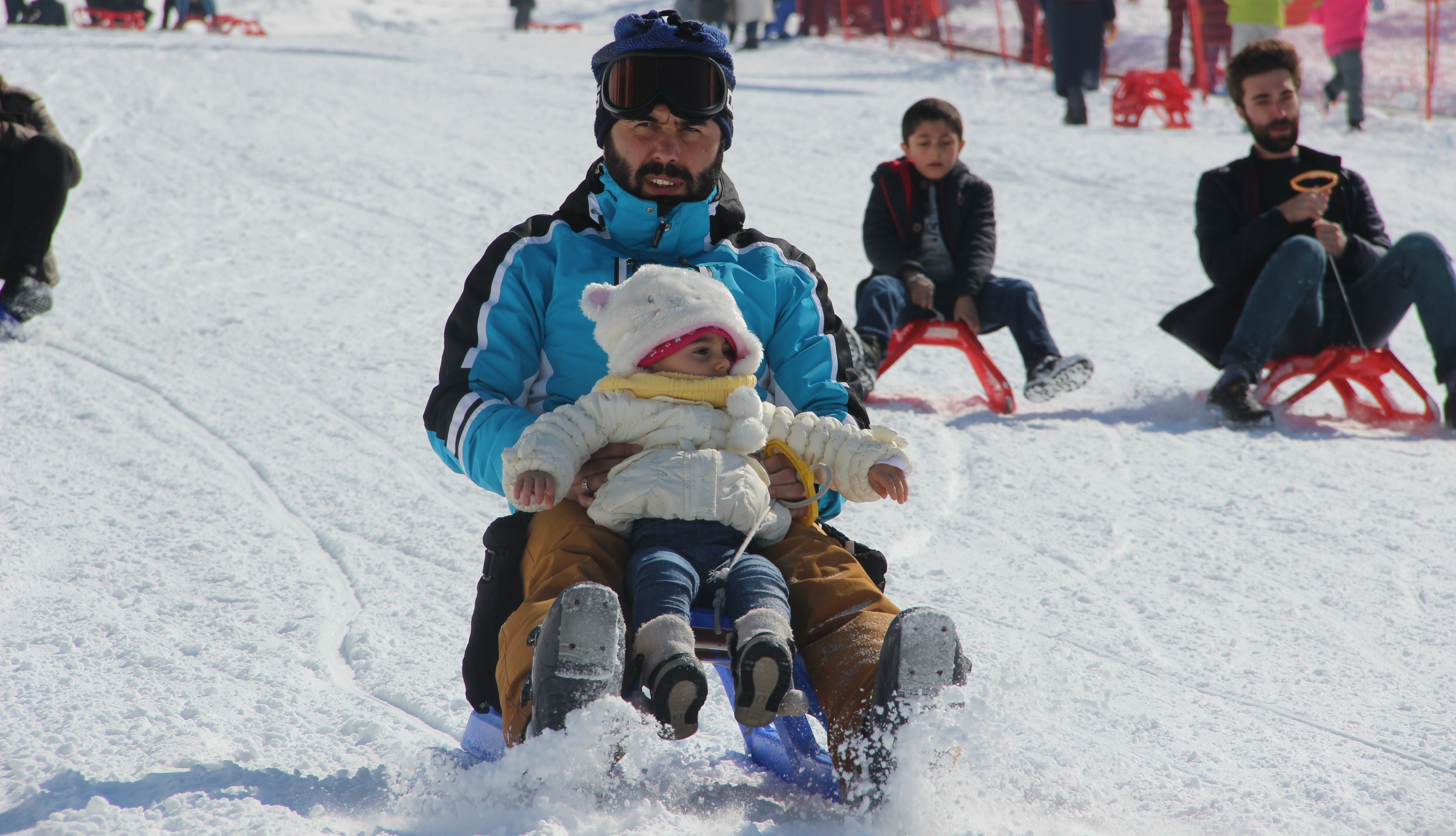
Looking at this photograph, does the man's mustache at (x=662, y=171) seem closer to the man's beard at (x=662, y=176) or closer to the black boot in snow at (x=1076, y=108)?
the man's beard at (x=662, y=176)

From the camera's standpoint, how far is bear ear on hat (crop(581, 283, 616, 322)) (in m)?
1.99

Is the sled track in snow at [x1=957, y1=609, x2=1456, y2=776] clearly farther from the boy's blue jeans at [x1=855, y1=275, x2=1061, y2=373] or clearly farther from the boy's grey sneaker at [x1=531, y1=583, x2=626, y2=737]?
the boy's blue jeans at [x1=855, y1=275, x2=1061, y2=373]

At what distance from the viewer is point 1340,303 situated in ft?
14.4

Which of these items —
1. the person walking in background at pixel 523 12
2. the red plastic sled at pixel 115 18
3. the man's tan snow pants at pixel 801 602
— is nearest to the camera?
the man's tan snow pants at pixel 801 602

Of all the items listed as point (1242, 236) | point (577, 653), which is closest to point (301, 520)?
point (577, 653)

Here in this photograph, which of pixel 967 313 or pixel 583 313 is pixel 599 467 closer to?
pixel 583 313

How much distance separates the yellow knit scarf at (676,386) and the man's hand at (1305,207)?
9.92 feet

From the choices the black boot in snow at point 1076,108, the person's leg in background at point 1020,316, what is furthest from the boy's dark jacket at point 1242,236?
the black boot in snow at point 1076,108

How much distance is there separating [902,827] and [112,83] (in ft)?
33.5

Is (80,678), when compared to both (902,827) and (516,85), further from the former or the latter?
(516,85)

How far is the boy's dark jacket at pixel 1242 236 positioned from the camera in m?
4.29

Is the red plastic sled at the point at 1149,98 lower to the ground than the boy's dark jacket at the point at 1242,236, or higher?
higher

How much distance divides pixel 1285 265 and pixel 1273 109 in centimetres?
57

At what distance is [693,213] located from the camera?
216cm
